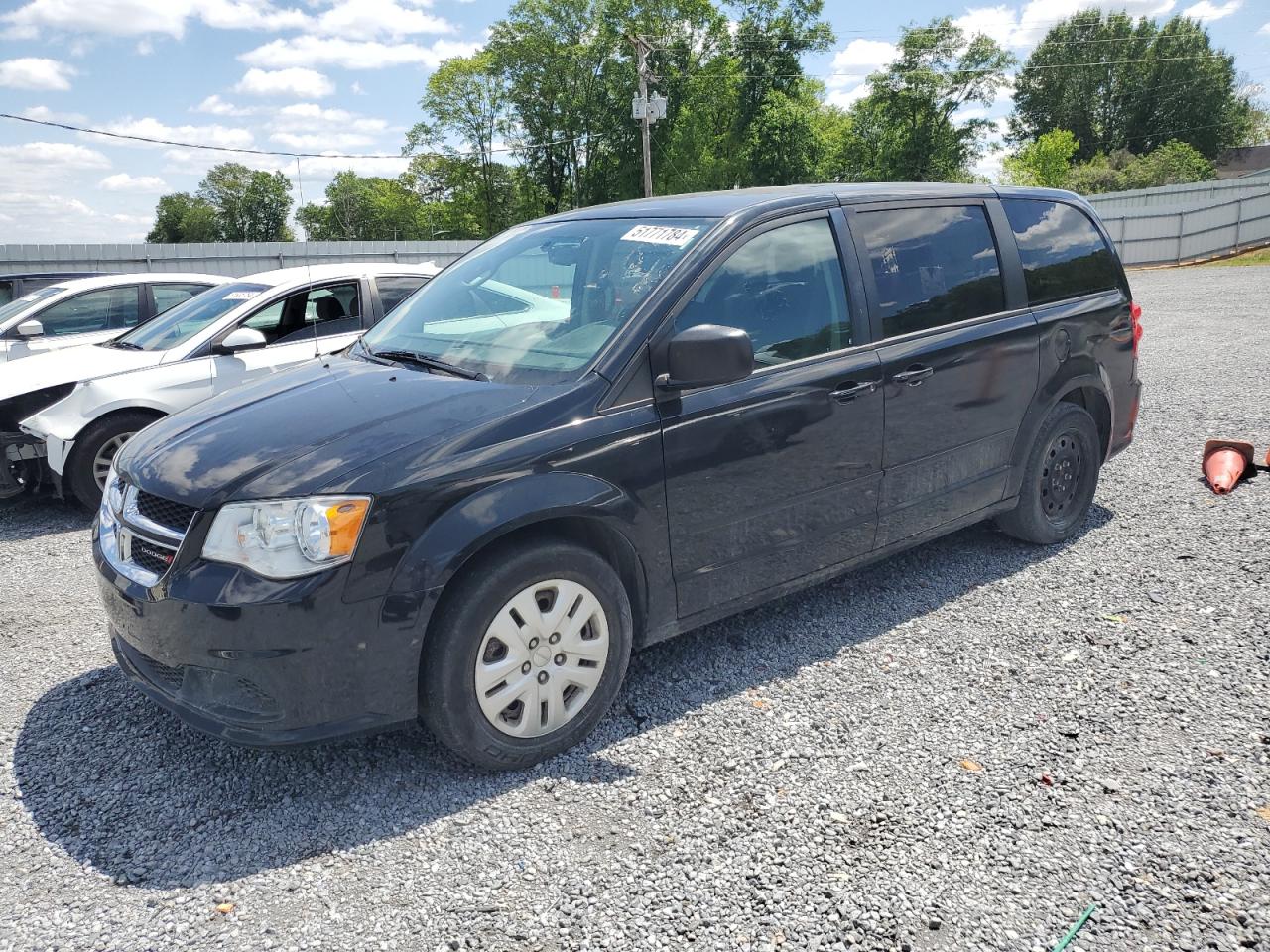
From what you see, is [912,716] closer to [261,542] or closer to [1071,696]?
[1071,696]

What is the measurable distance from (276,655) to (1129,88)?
327 feet

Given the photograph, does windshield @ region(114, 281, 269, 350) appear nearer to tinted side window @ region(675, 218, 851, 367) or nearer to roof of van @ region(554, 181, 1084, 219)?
roof of van @ region(554, 181, 1084, 219)

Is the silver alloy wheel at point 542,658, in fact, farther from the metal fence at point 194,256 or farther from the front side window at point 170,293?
the metal fence at point 194,256

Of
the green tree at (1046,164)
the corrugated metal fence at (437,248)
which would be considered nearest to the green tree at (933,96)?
the green tree at (1046,164)

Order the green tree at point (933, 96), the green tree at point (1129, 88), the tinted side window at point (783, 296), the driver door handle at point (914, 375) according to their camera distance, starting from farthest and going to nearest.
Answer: the green tree at point (1129, 88), the green tree at point (933, 96), the driver door handle at point (914, 375), the tinted side window at point (783, 296)

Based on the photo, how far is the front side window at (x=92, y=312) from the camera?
353 inches

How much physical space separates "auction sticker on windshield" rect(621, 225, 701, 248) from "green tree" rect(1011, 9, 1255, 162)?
307ft

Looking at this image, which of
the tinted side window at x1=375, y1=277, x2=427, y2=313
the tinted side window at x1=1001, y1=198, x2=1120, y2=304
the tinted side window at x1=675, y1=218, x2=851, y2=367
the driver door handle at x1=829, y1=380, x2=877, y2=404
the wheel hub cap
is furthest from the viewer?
the tinted side window at x1=375, y1=277, x2=427, y2=313

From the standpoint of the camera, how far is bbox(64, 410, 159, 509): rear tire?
656cm

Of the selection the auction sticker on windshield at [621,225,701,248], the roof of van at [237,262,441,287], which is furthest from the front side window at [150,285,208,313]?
the auction sticker on windshield at [621,225,701,248]

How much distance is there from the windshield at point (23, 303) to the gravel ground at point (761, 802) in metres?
5.80

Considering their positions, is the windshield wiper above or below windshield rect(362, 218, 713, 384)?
below

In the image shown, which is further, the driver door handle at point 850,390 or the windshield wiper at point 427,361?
the driver door handle at point 850,390

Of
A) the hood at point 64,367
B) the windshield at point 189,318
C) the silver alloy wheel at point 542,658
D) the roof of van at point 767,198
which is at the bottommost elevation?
the silver alloy wheel at point 542,658
